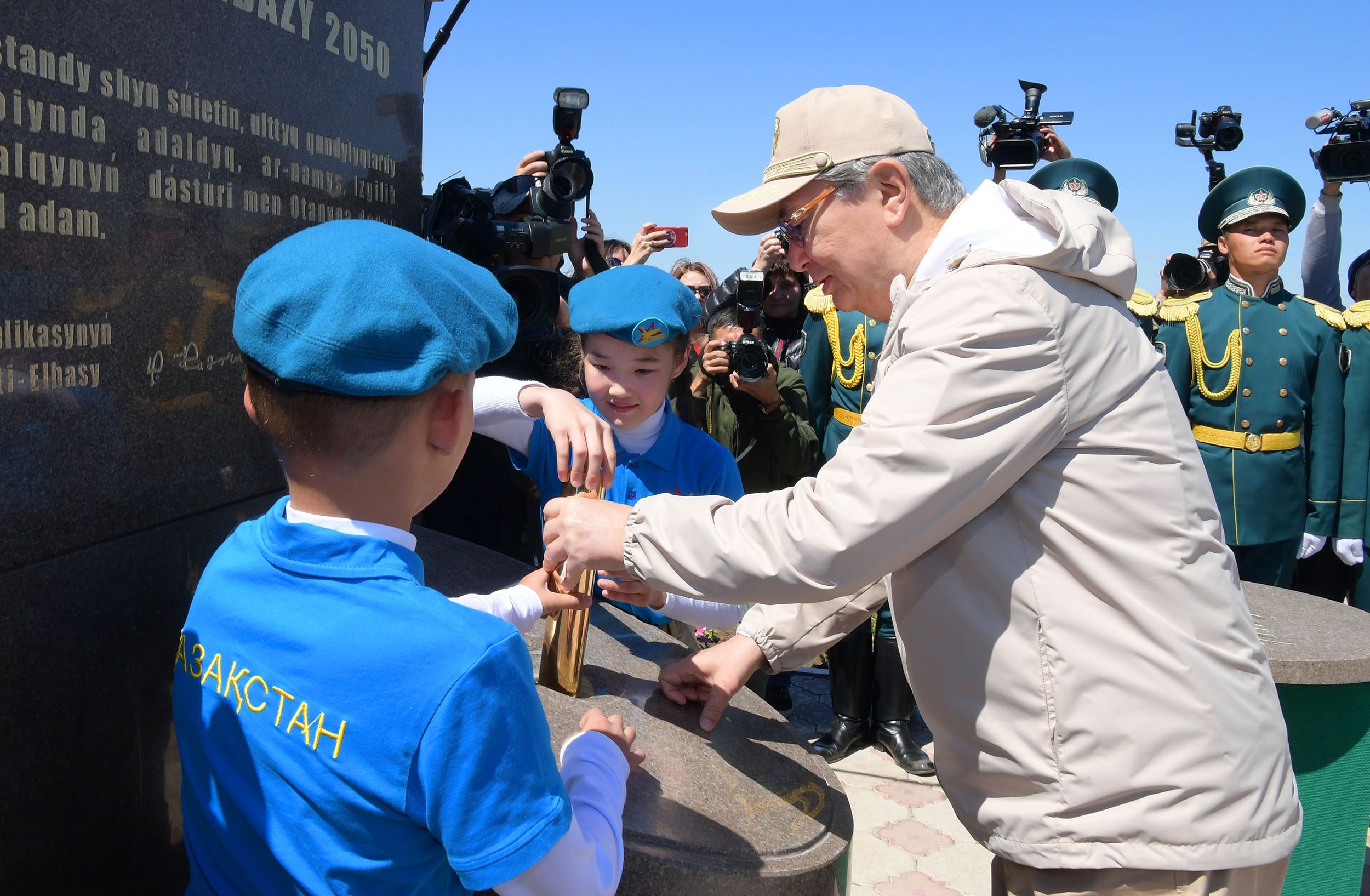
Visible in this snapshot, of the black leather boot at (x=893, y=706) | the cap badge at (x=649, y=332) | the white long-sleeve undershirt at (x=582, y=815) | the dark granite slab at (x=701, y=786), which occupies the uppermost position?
the cap badge at (x=649, y=332)

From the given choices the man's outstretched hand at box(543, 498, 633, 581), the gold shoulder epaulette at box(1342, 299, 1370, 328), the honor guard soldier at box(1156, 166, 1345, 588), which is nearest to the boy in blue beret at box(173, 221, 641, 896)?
the man's outstretched hand at box(543, 498, 633, 581)

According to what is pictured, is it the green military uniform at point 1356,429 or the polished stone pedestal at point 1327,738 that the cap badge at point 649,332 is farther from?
the green military uniform at point 1356,429

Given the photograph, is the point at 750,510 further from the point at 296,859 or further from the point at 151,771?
the point at 151,771

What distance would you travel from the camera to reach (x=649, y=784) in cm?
163

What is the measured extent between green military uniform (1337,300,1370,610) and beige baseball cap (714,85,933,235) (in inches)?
180

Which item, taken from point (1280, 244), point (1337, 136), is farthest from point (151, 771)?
point (1337, 136)

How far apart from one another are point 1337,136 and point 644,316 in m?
5.73

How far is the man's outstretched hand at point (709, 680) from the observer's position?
1.92 meters

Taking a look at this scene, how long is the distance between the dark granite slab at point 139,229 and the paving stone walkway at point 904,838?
2369 millimetres

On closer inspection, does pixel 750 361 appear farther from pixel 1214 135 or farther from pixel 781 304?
pixel 1214 135

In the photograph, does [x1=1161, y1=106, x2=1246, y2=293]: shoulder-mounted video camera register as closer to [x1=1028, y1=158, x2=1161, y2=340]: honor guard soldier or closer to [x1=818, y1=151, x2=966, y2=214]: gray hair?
[x1=1028, y1=158, x2=1161, y2=340]: honor guard soldier

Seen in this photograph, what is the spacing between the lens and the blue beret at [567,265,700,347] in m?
2.46

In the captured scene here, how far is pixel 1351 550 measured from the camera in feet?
17.9

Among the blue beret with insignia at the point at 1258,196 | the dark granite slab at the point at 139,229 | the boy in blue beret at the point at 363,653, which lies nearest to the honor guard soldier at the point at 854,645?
the blue beret with insignia at the point at 1258,196
